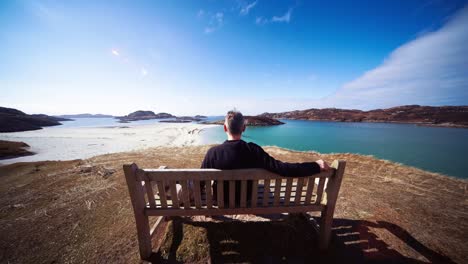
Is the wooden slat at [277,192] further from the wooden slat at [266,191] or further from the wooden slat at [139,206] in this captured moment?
the wooden slat at [139,206]

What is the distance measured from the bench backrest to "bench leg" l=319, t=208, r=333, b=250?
0.17 m

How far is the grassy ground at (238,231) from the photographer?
2537mm

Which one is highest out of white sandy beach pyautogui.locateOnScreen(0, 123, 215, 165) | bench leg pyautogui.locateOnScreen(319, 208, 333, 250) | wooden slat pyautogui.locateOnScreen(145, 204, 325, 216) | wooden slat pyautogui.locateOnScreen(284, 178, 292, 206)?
wooden slat pyautogui.locateOnScreen(284, 178, 292, 206)

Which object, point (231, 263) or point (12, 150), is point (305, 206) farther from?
point (12, 150)

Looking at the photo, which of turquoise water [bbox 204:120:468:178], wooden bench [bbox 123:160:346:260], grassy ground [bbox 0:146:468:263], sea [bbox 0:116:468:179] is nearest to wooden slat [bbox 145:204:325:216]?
wooden bench [bbox 123:160:346:260]

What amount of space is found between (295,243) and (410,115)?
8854 cm

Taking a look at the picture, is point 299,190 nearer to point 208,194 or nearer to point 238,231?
point 208,194

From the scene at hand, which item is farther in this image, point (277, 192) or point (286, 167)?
point (277, 192)

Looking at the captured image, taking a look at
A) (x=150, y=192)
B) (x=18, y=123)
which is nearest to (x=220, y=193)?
(x=150, y=192)

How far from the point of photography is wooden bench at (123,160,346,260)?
2057 mm

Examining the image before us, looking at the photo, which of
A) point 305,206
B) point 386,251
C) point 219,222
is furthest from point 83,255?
point 386,251

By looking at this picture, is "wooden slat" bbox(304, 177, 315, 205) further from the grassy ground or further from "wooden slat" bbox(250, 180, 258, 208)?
the grassy ground

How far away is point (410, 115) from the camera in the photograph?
60500 mm

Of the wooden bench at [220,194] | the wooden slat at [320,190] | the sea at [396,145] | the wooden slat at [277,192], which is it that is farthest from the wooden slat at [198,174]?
the sea at [396,145]
